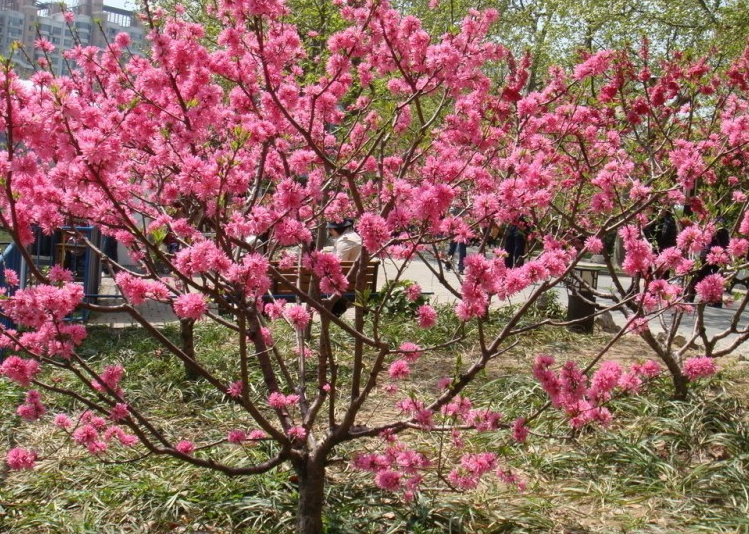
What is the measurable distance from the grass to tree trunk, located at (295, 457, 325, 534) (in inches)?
5.4

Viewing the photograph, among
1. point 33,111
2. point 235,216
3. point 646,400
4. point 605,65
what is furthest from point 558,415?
point 33,111

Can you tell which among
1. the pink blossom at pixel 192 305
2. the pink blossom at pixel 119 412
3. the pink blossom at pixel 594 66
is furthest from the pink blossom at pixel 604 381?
the pink blossom at pixel 594 66

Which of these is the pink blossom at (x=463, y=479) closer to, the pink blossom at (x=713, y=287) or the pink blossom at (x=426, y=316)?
the pink blossom at (x=426, y=316)

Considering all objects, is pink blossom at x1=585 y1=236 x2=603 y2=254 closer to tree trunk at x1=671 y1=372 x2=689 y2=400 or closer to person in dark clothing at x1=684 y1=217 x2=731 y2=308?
person in dark clothing at x1=684 y1=217 x2=731 y2=308

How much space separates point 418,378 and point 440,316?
7.83 ft

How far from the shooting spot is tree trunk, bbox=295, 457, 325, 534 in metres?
3.35

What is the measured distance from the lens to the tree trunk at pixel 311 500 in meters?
3.35

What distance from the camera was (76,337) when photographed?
308 centimetres

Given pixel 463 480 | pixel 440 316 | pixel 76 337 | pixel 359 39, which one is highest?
pixel 359 39

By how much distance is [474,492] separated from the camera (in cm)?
397

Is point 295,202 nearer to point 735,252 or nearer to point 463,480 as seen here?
point 463,480

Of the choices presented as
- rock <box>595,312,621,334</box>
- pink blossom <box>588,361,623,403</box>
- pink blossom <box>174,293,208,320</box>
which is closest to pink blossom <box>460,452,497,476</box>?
pink blossom <box>588,361,623,403</box>

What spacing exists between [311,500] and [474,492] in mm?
1015

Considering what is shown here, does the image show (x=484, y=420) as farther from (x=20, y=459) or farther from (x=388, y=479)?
(x=20, y=459)
